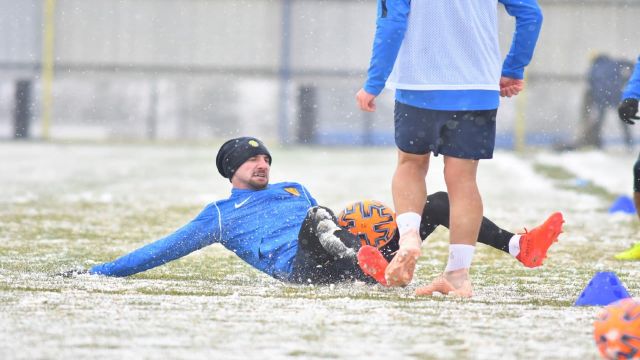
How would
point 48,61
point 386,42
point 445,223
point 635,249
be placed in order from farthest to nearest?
point 48,61, point 635,249, point 445,223, point 386,42

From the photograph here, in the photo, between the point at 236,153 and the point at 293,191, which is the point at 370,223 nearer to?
the point at 293,191

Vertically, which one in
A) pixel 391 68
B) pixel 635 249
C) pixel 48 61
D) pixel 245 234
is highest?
pixel 391 68

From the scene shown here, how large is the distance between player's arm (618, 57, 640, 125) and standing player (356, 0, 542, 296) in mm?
1330

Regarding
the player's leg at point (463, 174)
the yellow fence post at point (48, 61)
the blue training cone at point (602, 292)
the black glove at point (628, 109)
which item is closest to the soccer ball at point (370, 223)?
the player's leg at point (463, 174)

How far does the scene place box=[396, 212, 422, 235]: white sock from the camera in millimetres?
4738

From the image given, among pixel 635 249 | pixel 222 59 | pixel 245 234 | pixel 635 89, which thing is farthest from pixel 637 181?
pixel 222 59

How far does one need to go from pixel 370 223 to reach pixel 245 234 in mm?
527

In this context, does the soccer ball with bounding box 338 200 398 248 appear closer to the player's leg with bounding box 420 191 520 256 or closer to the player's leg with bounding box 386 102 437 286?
the player's leg with bounding box 420 191 520 256

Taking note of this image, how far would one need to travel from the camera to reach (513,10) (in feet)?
16.4

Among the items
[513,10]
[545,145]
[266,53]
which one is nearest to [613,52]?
[545,145]

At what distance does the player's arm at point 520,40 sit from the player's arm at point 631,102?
1025 millimetres

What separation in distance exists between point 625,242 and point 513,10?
242 centimetres

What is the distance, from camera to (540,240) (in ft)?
16.1

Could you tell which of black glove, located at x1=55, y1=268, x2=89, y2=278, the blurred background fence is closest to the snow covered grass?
black glove, located at x1=55, y1=268, x2=89, y2=278
